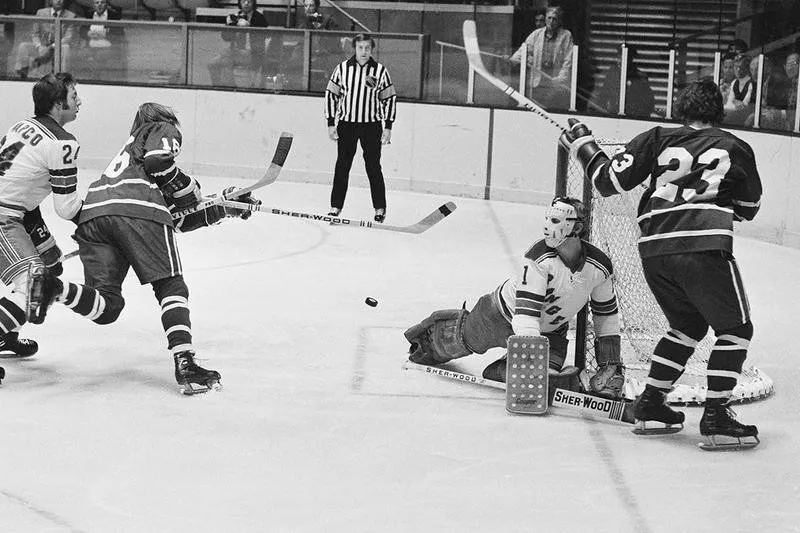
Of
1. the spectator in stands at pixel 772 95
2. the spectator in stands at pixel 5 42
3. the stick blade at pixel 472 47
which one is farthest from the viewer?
the spectator in stands at pixel 5 42

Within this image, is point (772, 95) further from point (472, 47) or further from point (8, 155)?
point (8, 155)

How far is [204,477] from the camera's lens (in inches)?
138

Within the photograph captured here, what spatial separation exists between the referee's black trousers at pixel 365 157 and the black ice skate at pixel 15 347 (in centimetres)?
392

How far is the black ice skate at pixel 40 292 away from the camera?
13.9ft

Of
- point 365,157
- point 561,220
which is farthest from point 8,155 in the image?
point 365,157

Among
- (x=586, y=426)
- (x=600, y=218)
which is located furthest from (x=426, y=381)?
(x=600, y=218)

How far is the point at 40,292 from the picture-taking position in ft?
13.9

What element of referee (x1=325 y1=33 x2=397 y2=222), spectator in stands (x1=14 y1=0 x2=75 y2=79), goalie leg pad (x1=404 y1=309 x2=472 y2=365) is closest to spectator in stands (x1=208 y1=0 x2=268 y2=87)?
spectator in stands (x1=14 y1=0 x2=75 y2=79)

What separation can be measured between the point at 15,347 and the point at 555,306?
6.82 ft

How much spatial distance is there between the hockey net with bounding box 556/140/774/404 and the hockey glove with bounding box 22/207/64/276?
2.01m

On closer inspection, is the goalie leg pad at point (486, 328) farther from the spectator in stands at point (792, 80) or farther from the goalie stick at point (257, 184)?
the spectator in stands at point (792, 80)

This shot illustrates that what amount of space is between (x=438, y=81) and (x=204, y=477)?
7.17m

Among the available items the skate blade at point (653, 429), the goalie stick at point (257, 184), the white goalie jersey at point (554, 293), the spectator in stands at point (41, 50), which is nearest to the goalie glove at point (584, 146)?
the white goalie jersey at point (554, 293)

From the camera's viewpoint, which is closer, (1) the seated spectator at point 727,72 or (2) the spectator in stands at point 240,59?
(1) the seated spectator at point 727,72
